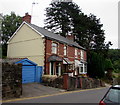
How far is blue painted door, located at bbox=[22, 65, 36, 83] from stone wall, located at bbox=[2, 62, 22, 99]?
5.90 m

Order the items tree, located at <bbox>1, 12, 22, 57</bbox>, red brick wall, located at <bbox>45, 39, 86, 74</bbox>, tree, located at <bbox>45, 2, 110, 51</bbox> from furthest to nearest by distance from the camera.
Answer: tree, located at <bbox>45, 2, 110, 51</bbox>
tree, located at <bbox>1, 12, 22, 57</bbox>
red brick wall, located at <bbox>45, 39, 86, 74</bbox>

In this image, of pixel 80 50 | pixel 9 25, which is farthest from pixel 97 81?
pixel 9 25

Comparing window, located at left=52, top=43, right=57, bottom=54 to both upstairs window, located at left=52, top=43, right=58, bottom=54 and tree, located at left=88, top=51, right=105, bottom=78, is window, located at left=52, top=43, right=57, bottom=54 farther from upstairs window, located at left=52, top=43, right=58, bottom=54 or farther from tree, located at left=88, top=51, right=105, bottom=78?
tree, located at left=88, top=51, right=105, bottom=78

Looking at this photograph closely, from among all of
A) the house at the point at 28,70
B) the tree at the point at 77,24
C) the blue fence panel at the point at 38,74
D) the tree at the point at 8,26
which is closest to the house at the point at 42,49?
the blue fence panel at the point at 38,74

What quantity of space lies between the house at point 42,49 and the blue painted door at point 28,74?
274cm

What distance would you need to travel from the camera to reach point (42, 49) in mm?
21625

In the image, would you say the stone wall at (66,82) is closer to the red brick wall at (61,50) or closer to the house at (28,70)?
the house at (28,70)

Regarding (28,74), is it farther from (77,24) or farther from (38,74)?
(77,24)

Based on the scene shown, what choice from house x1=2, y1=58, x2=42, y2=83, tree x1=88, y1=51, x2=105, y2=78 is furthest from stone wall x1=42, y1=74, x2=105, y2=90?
tree x1=88, y1=51, x2=105, y2=78

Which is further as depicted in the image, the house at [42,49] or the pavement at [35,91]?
the house at [42,49]

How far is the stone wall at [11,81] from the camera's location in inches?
408

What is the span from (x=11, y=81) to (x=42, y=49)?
36.6 ft

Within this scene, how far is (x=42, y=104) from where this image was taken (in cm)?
873

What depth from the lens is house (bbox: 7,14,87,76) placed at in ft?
71.0
